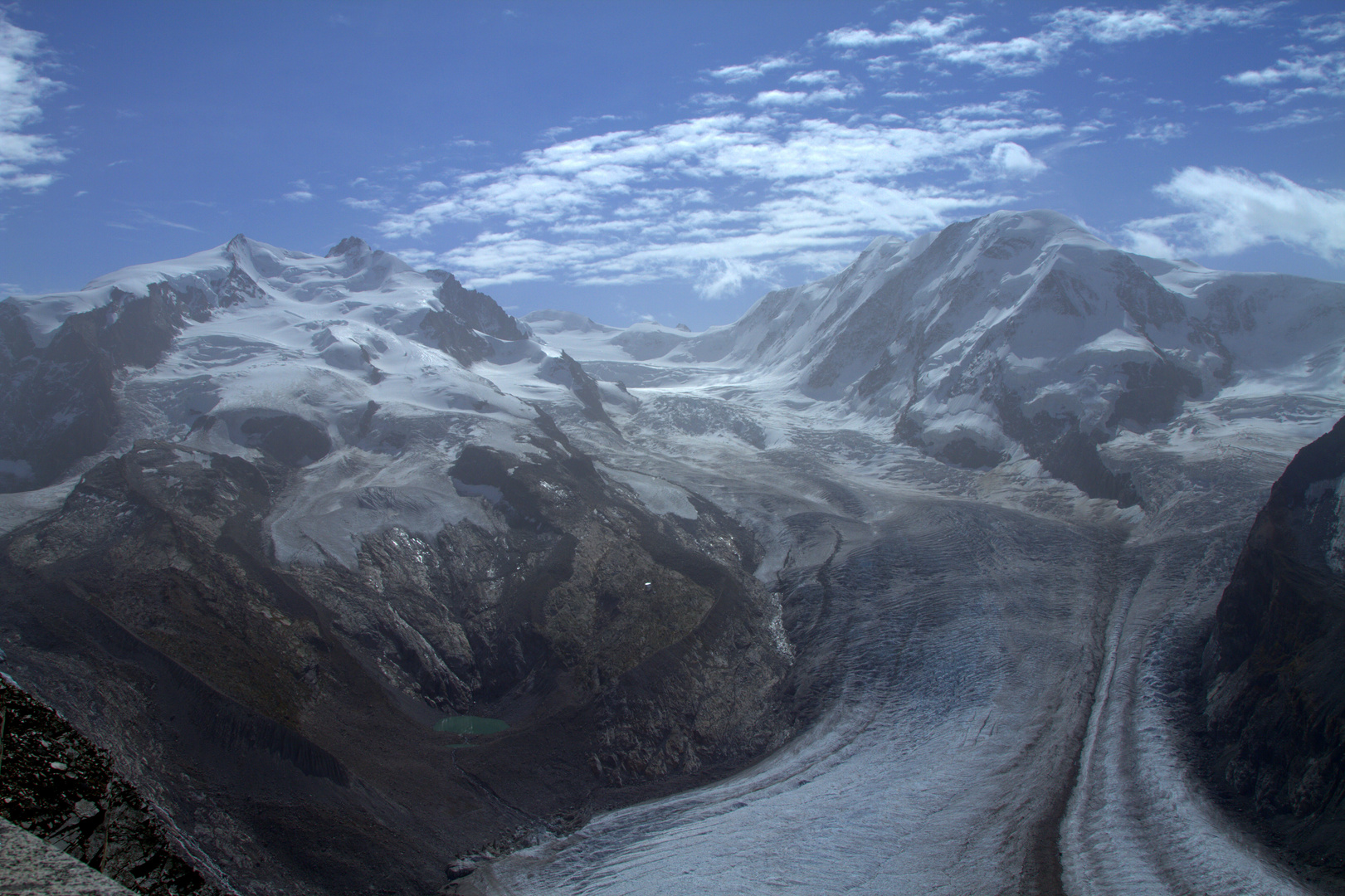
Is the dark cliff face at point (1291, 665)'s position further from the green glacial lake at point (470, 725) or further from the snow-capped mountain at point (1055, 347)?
the green glacial lake at point (470, 725)

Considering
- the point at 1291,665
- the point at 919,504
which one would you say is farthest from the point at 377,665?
the point at 919,504

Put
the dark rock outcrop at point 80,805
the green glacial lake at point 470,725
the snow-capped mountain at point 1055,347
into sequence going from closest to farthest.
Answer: the dark rock outcrop at point 80,805
the green glacial lake at point 470,725
the snow-capped mountain at point 1055,347

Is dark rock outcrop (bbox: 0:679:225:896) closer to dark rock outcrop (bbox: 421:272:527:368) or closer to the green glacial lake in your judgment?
the green glacial lake

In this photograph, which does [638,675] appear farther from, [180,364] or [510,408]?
[180,364]

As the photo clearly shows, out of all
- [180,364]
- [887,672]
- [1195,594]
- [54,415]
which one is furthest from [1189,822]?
[180,364]

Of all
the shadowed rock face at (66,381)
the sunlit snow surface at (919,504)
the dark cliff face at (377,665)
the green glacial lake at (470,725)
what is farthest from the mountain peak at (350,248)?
the green glacial lake at (470,725)

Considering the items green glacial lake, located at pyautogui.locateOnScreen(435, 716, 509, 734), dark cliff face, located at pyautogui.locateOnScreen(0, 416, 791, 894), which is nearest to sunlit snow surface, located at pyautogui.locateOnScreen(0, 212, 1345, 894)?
dark cliff face, located at pyautogui.locateOnScreen(0, 416, 791, 894)
